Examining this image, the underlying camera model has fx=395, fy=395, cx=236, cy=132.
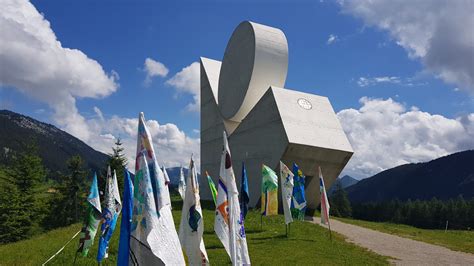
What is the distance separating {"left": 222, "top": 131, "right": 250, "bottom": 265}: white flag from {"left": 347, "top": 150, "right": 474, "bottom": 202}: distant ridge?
6412 inches

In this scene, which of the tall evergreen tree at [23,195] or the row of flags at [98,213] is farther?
the tall evergreen tree at [23,195]

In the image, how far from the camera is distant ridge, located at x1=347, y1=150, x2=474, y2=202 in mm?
155625

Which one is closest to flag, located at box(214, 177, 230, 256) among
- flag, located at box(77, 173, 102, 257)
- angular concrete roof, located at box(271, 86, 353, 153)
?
flag, located at box(77, 173, 102, 257)

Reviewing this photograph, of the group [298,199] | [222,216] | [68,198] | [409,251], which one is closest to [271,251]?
[298,199]

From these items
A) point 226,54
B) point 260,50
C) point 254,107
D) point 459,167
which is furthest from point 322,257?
point 459,167

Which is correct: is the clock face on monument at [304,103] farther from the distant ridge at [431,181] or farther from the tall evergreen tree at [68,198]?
the distant ridge at [431,181]

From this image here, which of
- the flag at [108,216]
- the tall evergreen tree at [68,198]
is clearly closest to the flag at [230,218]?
the flag at [108,216]

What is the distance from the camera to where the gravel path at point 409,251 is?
13.4 m

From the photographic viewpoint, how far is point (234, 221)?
285 inches

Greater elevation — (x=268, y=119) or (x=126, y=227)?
(x=268, y=119)

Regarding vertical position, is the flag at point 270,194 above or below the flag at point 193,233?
above

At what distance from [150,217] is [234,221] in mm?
2580

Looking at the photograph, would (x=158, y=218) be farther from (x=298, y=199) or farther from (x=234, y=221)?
(x=298, y=199)

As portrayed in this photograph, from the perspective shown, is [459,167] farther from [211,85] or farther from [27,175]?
[27,175]
